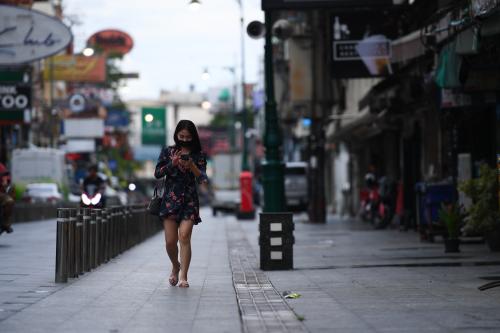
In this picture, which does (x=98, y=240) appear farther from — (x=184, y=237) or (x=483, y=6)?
(x=483, y=6)

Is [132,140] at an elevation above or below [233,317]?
above

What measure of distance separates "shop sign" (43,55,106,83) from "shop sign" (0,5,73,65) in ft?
150

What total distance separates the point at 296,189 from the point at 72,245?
4997 centimetres

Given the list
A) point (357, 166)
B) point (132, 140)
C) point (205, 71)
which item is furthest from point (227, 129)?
point (357, 166)

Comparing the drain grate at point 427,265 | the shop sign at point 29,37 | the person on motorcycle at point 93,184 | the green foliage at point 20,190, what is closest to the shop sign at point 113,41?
the green foliage at point 20,190

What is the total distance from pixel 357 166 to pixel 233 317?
1831 inches

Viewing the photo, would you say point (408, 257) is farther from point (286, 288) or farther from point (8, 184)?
point (8, 184)

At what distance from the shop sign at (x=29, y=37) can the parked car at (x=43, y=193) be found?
2607 centimetres

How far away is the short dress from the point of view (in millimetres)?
14398

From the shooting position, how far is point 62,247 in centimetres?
1459

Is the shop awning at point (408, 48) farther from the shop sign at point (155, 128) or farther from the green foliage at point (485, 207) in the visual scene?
the shop sign at point (155, 128)

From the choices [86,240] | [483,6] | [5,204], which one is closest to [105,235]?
[86,240]

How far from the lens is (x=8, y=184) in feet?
77.6

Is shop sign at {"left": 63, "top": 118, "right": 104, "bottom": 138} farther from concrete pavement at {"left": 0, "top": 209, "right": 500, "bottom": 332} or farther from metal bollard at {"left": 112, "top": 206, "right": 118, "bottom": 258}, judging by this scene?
metal bollard at {"left": 112, "top": 206, "right": 118, "bottom": 258}
